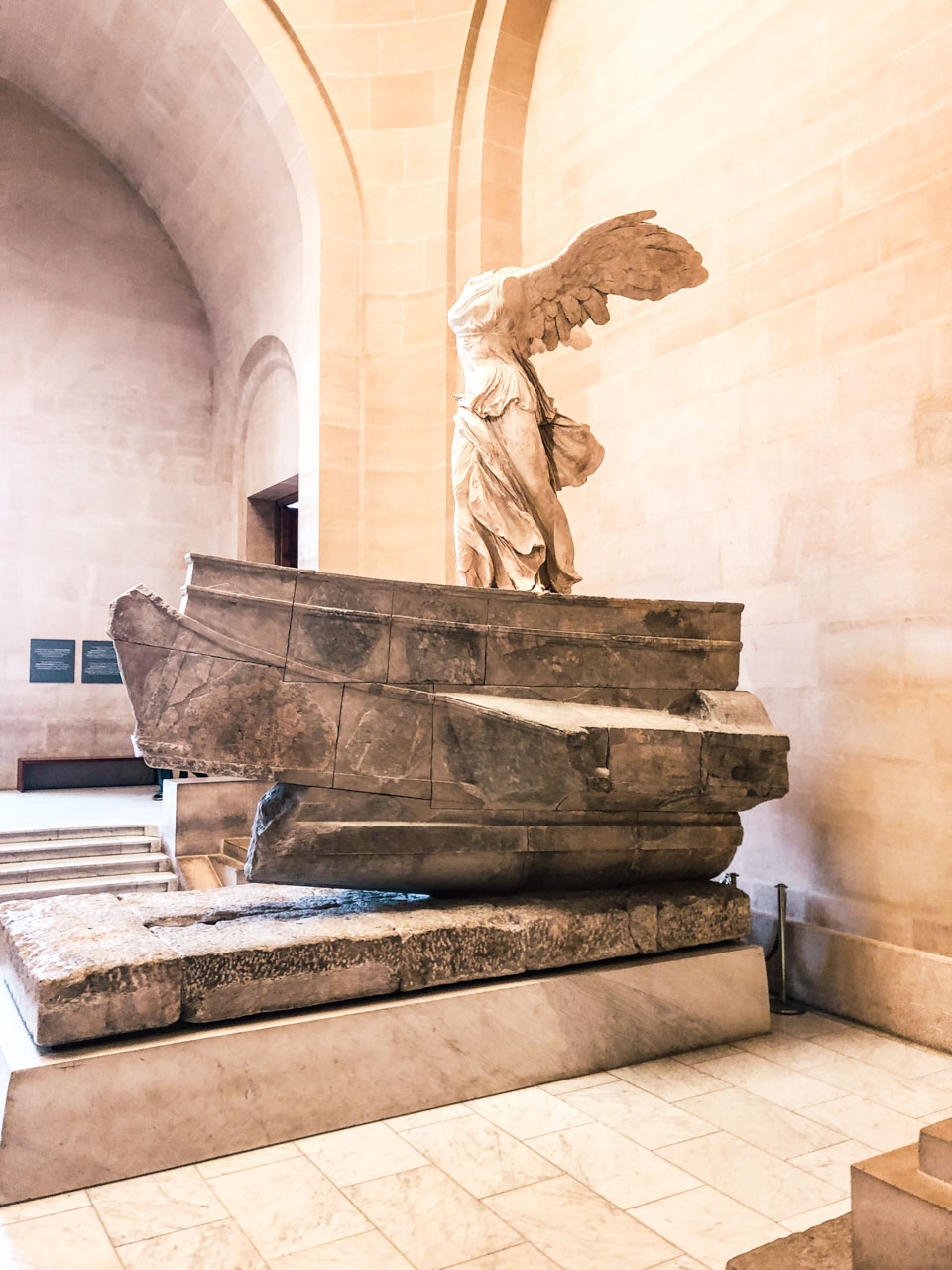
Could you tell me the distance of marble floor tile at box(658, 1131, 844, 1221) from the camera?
282cm

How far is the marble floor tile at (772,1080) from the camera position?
3.57 meters

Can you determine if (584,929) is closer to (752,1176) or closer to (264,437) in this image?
(752,1176)

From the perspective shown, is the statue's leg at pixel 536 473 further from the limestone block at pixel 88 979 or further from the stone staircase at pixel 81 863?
the stone staircase at pixel 81 863

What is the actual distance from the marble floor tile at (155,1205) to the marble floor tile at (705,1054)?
1885 millimetres

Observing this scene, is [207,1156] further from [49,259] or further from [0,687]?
[49,259]

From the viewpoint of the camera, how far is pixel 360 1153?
3.06m

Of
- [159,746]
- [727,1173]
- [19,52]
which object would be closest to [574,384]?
[159,746]

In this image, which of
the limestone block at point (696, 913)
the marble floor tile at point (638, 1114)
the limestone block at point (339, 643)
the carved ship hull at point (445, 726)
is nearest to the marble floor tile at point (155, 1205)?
the carved ship hull at point (445, 726)

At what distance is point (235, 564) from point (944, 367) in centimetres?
311

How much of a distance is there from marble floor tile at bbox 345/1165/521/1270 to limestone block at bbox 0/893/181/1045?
790 millimetres

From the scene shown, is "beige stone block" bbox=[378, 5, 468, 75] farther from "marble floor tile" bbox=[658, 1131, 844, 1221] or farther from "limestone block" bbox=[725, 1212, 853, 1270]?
"limestone block" bbox=[725, 1212, 853, 1270]

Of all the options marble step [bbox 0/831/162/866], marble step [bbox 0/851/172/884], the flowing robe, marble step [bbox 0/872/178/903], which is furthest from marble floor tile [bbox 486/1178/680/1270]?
marble step [bbox 0/831/162/866]

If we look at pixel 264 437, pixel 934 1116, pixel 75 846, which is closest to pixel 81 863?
pixel 75 846

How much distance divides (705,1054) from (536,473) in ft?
8.22
